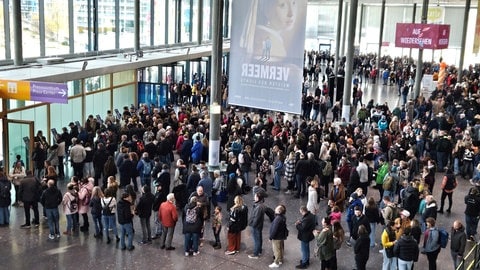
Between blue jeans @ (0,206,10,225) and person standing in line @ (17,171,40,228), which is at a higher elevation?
person standing in line @ (17,171,40,228)

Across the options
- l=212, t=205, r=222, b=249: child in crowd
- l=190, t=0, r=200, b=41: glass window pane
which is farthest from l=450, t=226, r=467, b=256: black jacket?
l=190, t=0, r=200, b=41: glass window pane

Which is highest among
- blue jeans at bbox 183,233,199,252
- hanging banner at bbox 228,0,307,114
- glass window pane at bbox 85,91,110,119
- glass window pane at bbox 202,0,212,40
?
glass window pane at bbox 202,0,212,40

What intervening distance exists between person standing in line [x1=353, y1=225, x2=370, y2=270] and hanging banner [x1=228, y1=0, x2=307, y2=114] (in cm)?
334

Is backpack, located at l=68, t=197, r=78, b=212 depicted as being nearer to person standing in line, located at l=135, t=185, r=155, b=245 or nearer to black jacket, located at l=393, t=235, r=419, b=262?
person standing in line, located at l=135, t=185, r=155, b=245

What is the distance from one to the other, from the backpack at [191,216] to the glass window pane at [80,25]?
15417 millimetres

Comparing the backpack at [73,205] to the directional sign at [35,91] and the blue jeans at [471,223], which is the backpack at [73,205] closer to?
the directional sign at [35,91]

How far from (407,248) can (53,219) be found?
273 inches

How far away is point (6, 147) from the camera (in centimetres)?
1534

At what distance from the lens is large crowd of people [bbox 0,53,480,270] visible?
10.7 metres

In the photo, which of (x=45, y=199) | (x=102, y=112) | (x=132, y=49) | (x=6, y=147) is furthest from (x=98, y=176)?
(x=132, y=49)

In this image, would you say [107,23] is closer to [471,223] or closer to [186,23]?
[186,23]

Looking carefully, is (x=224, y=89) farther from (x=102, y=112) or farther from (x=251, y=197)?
(x=251, y=197)

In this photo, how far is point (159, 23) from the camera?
108 feet

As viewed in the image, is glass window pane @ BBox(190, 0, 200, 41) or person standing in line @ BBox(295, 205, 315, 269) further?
glass window pane @ BBox(190, 0, 200, 41)
